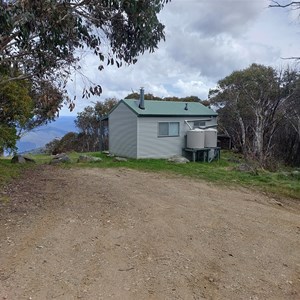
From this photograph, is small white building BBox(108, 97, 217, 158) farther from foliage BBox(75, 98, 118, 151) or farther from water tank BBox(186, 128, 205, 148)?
foliage BBox(75, 98, 118, 151)

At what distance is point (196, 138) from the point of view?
1662 centimetres

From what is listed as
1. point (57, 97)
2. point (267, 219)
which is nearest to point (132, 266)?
point (267, 219)

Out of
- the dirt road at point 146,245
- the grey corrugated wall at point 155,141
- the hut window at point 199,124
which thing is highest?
the hut window at point 199,124

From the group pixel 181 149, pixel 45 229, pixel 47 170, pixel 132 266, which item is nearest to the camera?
pixel 132 266

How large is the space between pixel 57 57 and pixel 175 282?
223 inches

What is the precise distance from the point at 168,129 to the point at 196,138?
1.52 meters

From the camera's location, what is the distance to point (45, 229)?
5043 millimetres

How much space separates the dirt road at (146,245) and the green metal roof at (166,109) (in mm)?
8328

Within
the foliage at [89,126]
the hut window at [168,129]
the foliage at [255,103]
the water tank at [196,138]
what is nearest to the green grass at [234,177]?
the hut window at [168,129]

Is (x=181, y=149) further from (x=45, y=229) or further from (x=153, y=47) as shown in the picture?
(x=45, y=229)

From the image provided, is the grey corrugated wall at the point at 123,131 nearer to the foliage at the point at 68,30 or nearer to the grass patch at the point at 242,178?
the grass patch at the point at 242,178

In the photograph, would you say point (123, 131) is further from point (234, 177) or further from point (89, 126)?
point (89, 126)

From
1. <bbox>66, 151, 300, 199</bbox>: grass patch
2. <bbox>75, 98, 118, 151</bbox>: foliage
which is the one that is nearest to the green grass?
<bbox>66, 151, 300, 199</bbox>: grass patch

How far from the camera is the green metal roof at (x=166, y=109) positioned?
52.1 ft
